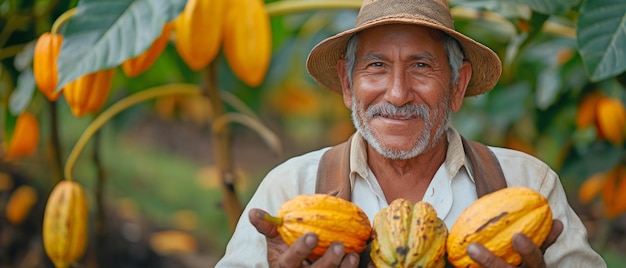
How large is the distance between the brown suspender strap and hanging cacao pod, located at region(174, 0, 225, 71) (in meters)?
0.50

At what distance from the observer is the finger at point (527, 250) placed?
158 centimetres

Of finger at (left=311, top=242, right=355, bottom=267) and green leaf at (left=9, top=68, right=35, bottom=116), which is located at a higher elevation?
finger at (left=311, top=242, right=355, bottom=267)

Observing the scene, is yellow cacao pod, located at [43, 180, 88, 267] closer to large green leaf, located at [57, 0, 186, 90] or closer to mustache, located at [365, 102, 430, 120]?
large green leaf, located at [57, 0, 186, 90]

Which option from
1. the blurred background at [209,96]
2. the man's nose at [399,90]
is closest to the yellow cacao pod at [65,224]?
the blurred background at [209,96]

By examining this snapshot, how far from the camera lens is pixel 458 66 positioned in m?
1.97

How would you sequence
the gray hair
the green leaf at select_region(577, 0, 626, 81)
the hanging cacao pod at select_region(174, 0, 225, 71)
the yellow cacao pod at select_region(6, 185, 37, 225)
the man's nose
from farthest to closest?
1. the yellow cacao pod at select_region(6, 185, 37, 225)
2. the hanging cacao pod at select_region(174, 0, 225, 71)
3. the green leaf at select_region(577, 0, 626, 81)
4. the gray hair
5. the man's nose

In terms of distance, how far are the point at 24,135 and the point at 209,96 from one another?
2.09ft

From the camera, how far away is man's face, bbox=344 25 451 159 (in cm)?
187

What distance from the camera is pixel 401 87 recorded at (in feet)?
6.07

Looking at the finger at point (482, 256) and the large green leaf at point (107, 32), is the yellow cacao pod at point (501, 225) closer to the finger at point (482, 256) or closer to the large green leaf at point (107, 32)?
the finger at point (482, 256)

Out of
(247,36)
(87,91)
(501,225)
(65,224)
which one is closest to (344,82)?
(247,36)

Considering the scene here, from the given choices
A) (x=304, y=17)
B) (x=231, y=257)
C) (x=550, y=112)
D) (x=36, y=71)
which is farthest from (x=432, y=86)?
(x=304, y=17)

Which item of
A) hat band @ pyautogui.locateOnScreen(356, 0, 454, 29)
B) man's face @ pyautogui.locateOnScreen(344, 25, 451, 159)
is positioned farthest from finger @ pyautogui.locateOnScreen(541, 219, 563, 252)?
hat band @ pyautogui.locateOnScreen(356, 0, 454, 29)

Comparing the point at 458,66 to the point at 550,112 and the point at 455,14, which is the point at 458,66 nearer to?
the point at 455,14
